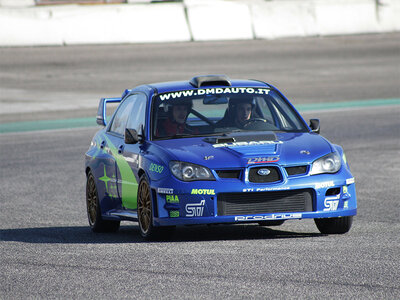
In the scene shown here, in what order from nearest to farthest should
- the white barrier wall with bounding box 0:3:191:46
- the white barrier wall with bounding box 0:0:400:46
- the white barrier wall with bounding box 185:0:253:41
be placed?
the white barrier wall with bounding box 0:3:191:46 < the white barrier wall with bounding box 0:0:400:46 < the white barrier wall with bounding box 185:0:253:41

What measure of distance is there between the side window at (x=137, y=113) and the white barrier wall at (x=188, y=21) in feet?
75.7

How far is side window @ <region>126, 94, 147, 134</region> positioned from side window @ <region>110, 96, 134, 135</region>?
0.34 ft

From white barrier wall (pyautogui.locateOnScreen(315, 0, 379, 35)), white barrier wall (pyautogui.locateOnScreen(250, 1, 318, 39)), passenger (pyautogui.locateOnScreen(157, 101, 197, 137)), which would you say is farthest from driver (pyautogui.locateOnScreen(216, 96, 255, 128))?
white barrier wall (pyautogui.locateOnScreen(315, 0, 379, 35))

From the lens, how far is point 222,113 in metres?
10.4

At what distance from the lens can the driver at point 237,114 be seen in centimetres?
1012

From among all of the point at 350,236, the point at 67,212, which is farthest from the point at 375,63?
the point at 350,236

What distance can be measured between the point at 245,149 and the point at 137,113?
5.90 ft

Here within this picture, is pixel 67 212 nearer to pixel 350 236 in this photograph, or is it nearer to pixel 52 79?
pixel 350 236

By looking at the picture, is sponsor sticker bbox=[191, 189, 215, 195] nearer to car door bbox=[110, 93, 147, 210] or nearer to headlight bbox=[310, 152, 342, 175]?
headlight bbox=[310, 152, 342, 175]

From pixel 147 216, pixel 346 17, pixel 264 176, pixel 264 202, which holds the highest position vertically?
pixel 264 176

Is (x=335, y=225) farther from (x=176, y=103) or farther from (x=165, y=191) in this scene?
(x=176, y=103)

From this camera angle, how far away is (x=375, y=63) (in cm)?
3909

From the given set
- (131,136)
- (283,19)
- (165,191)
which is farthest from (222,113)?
(283,19)

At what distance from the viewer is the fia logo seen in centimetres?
895
